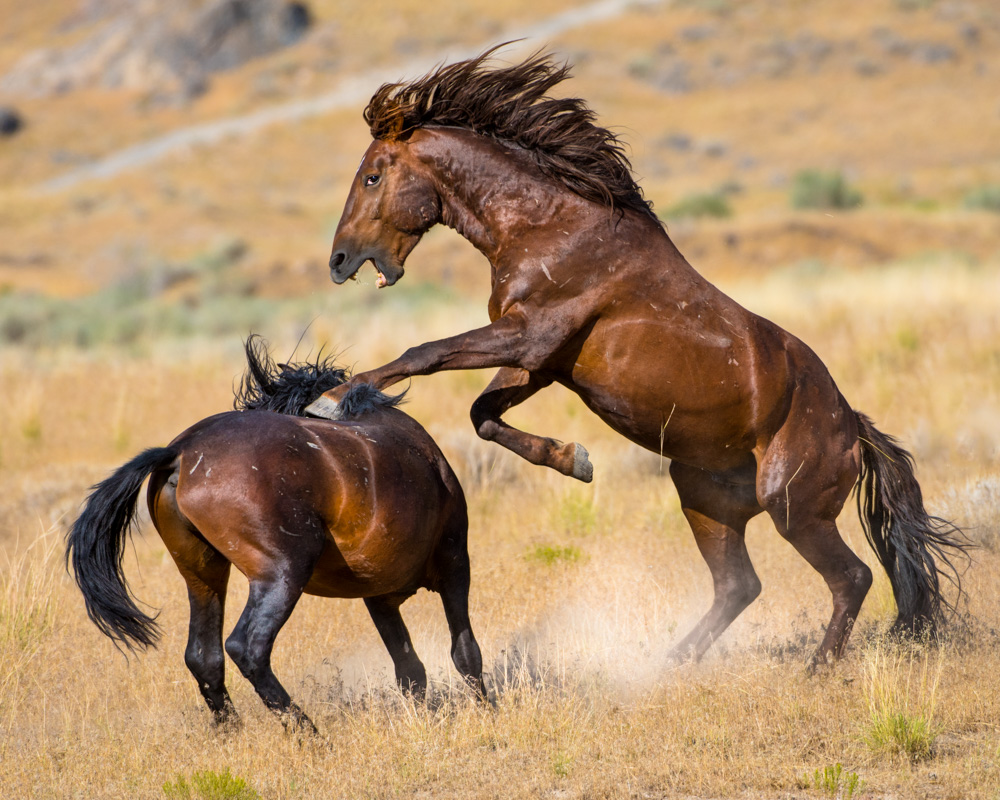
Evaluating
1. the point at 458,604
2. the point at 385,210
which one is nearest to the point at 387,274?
the point at 385,210

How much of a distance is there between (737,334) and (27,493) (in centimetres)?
744

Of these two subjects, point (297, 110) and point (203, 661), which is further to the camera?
point (297, 110)

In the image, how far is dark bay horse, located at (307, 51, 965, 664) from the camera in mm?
4965

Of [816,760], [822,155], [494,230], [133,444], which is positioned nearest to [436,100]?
[494,230]

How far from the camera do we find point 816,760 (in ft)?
14.8

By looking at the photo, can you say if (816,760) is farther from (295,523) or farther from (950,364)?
(950,364)

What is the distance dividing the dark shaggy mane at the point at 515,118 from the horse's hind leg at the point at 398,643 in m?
2.19

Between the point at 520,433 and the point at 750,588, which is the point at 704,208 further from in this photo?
the point at 520,433

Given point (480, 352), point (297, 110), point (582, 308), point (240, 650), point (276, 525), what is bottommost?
point (240, 650)

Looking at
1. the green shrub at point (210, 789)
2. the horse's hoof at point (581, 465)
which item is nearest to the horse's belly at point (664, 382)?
the horse's hoof at point (581, 465)

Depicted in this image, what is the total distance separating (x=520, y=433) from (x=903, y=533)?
2.27 m

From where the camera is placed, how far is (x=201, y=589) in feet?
15.4

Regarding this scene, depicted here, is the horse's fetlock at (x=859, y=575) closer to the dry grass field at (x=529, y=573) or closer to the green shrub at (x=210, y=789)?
the dry grass field at (x=529, y=573)

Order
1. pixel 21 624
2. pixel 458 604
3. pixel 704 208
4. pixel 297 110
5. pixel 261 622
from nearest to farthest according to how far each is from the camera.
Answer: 1. pixel 261 622
2. pixel 458 604
3. pixel 21 624
4. pixel 704 208
5. pixel 297 110
